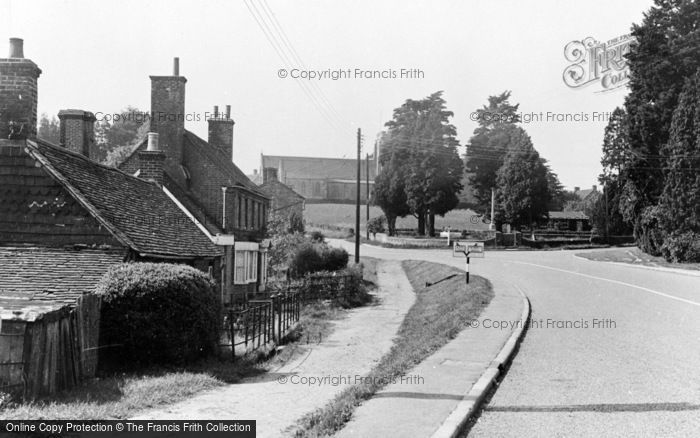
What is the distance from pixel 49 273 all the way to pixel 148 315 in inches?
82.3

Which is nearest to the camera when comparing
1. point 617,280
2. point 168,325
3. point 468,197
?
point 168,325

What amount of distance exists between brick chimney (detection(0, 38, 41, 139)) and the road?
10.9 metres

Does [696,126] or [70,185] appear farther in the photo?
[696,126]

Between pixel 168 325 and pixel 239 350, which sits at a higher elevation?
pixel 168 325

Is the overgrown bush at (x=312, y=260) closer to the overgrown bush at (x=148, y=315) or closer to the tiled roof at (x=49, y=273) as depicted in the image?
the tiled roof at (x=49, y=273)

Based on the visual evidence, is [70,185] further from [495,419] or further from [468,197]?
[468,197]

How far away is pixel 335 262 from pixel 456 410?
28.3 metres

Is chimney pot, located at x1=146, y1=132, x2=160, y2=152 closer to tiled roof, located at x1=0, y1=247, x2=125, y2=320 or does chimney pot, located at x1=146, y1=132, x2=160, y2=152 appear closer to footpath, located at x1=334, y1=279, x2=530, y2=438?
tiled roof, located at x1=0, y1=247, x2=125, y2=320

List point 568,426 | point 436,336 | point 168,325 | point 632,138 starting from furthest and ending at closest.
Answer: point 632,138, point 436,336, point 168,325, point 568,426

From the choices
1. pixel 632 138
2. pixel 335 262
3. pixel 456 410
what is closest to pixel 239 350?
pixel 456 410

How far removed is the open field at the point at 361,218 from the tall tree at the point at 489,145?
26.2 feet

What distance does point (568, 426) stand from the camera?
288 inches

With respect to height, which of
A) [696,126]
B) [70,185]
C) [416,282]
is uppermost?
[696,126]

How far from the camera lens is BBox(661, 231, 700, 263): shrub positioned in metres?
37.5
